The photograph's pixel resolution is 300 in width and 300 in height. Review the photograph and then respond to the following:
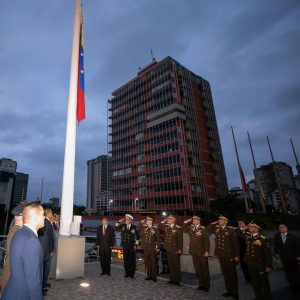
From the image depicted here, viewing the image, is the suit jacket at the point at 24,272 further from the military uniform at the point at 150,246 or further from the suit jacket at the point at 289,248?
the suit jacket at the point at 289,248

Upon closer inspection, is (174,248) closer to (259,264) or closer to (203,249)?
(203,249)

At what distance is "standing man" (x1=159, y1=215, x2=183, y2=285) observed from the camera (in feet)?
24.7

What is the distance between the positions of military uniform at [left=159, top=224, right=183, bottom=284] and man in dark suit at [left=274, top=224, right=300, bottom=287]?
320cm

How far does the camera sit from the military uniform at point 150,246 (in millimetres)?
7961

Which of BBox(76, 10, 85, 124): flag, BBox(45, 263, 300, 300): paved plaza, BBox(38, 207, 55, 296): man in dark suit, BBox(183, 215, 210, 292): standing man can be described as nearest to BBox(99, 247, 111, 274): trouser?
BBox(45, 263, 300, 300): paved plaza

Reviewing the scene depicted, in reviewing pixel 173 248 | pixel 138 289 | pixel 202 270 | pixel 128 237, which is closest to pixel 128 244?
pixel 128 237

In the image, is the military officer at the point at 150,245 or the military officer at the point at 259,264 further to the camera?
the military officer at the point at 150,245

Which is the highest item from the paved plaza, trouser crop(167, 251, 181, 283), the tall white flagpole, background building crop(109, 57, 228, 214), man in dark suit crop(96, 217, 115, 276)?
background building crop(109, 57, 228, 214)

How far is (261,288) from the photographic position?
6.01m

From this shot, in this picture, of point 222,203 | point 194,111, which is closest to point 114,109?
point 194,111

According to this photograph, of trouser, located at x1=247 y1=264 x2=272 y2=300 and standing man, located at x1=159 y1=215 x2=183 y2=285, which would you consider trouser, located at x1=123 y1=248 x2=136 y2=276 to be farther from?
trouser, located at x1=247 y1=264 x2=272 y2=300

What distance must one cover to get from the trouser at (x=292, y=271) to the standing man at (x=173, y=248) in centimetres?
330

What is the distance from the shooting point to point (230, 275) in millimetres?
6609

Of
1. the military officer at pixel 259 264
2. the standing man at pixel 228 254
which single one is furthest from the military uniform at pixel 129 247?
the military officer at pixel 259 264
